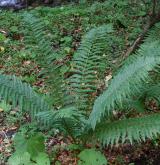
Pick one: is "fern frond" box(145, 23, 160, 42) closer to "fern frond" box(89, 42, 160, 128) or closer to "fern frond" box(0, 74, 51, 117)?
"fern frond" box(89, 42, 160, 128)

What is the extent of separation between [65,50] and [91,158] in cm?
350

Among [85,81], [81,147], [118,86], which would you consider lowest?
[81,147]

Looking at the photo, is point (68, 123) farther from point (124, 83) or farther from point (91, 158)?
→ point (124, 83)

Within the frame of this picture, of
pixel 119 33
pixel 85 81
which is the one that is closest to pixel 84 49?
pixel 85 81

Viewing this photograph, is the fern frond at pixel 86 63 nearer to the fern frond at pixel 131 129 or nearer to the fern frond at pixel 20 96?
the fern frond at pixel 20 96

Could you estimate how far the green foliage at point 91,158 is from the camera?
4078mm

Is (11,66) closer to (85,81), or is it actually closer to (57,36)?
(57,36)

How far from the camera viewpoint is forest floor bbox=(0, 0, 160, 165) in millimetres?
4621

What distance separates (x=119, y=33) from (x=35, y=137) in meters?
4.10

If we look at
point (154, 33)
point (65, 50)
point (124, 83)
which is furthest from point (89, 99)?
point (65, 50)

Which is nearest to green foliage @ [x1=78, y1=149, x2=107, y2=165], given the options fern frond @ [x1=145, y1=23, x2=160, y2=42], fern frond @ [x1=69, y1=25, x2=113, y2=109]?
fern frond @ [x1=69, y1=25, x2=113, y2=109]

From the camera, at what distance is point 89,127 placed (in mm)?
4328

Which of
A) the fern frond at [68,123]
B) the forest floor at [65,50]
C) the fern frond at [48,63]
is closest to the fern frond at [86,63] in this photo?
the fern frond at [48,63]

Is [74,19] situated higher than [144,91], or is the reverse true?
[144,91]
